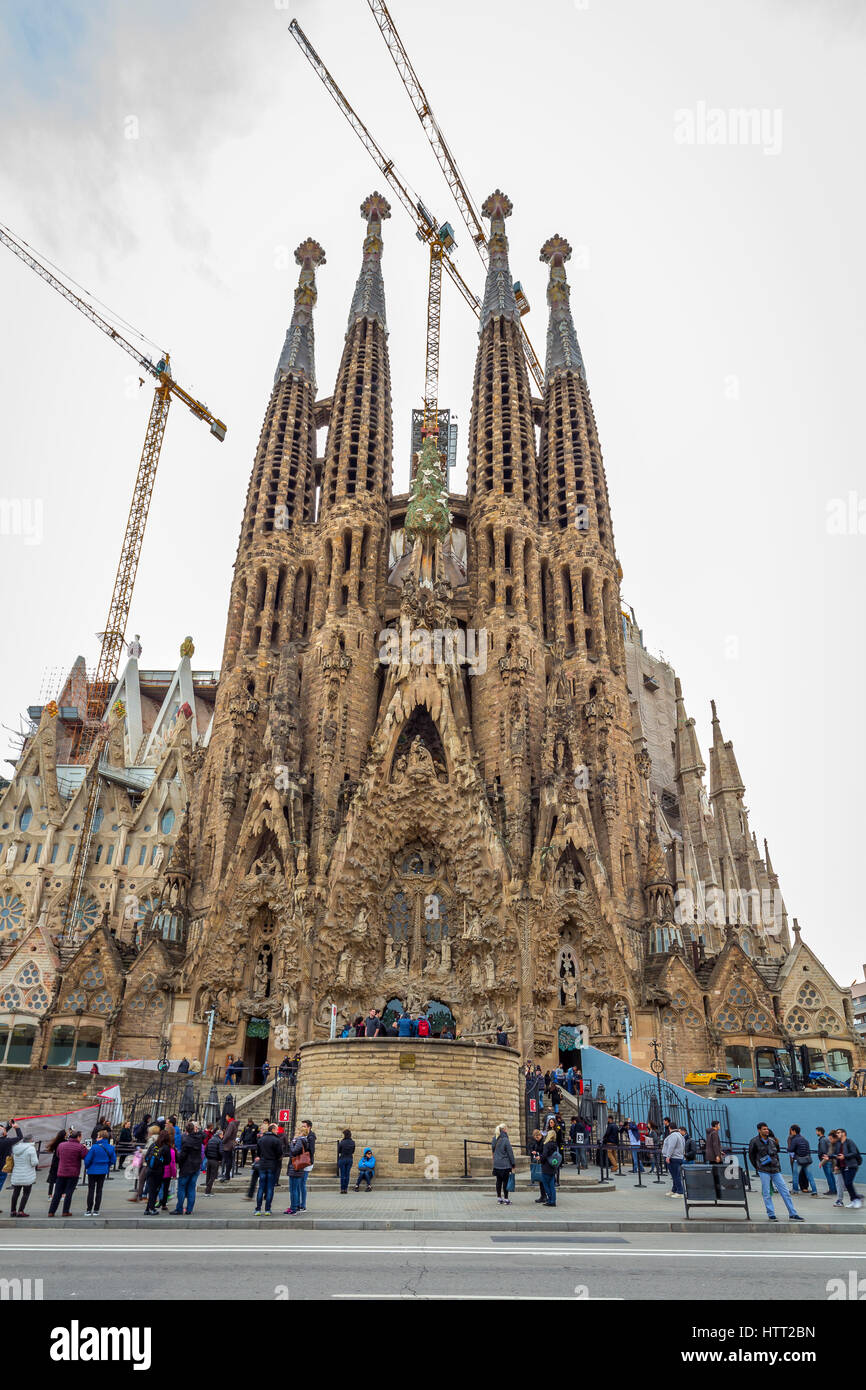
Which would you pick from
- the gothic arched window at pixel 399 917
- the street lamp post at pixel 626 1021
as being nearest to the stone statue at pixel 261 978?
the gothic arched window at pixel 399 917

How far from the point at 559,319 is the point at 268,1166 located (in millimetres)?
60927

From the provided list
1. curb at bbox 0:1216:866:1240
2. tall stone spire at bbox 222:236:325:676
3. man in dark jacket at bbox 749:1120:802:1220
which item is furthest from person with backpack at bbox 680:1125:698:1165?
tall stone spire at bbox 222:236:325:676

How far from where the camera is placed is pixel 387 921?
42.1 metres

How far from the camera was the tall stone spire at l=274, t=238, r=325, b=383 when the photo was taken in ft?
202

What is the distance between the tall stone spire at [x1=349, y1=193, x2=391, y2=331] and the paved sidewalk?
57474 mm

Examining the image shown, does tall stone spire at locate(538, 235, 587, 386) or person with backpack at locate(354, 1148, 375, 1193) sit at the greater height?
tall stone spire at locate(538, 235, 587, 386)

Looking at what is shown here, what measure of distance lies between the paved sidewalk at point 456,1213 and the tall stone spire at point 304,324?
5406 centimetres

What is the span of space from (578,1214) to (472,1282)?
22.8 feet

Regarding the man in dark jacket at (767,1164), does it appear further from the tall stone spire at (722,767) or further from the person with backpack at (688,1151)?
the tall stone spire at (722,767)

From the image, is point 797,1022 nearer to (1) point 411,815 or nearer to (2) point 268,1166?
(1) point 411,815

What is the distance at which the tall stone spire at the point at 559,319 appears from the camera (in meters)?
60.5

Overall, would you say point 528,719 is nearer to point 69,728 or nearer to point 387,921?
point 387,921

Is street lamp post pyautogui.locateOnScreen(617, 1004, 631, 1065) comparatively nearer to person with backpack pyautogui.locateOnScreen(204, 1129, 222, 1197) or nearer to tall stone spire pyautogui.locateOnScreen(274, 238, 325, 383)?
person with backpack pyautogui.locateOnScreen(204, 1129, 222, 1197)
